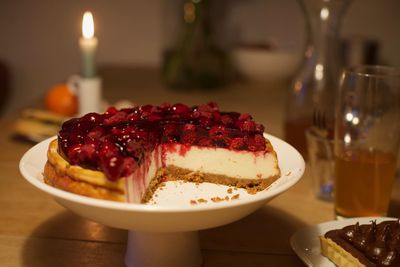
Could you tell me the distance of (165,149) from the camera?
121 centimetres

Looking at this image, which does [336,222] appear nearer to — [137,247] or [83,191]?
[137,247]

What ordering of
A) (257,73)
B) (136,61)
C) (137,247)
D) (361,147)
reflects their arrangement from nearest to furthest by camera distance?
(137,247) < (361,147) < (257,73) < (136,61)

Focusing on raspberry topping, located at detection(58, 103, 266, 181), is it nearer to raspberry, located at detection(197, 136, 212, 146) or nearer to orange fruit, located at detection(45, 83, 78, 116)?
raspberry, located at detection(197, 136, 212, 146)

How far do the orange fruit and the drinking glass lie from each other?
3.36 ft

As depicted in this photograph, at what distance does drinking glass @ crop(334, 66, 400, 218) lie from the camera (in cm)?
128

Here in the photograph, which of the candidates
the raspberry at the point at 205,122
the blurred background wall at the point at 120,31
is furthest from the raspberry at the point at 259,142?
the blurred background wall at the point at 120,31

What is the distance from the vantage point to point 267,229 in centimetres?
126

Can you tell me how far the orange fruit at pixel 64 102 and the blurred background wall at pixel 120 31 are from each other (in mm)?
1072

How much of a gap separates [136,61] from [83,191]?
2338 millimetres

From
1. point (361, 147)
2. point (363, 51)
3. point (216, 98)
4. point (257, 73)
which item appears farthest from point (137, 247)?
point (363, 51)

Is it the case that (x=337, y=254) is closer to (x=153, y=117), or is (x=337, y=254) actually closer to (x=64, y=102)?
(x=153, y=117)

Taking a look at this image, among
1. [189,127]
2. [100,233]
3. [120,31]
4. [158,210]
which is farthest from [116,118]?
→ [120,31]

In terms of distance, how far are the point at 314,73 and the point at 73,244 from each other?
3.32ft

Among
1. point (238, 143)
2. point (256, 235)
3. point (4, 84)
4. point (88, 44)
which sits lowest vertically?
point (256, 235)
